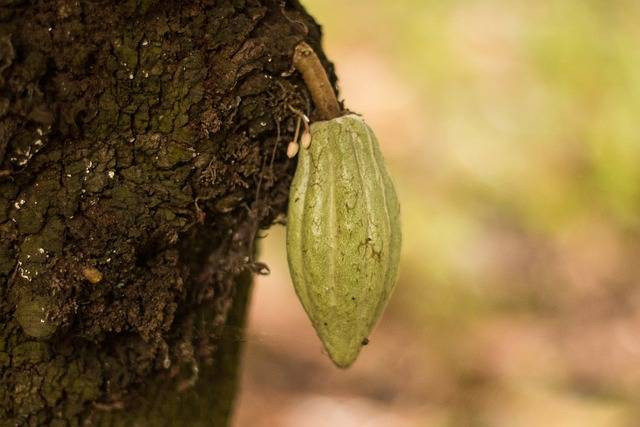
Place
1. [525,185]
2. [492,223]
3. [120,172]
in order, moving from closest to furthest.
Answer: [120,172] < [525,185] < [492,223]

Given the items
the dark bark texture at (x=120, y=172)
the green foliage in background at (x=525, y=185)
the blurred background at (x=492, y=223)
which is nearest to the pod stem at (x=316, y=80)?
the dark bark texture at (x=120, y=172)

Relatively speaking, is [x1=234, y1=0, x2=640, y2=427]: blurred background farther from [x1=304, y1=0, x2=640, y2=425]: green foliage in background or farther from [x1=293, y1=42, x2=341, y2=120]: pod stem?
[x1=293, y1=42, x2=341, y2=120]: pod stem

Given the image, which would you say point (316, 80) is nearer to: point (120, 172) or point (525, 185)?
point (120, 172)

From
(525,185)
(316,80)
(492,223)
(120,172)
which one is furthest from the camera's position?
(492,223)

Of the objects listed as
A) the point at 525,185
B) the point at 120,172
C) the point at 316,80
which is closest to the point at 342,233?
the point at 316,80

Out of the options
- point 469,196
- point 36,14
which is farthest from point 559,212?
point 36,14

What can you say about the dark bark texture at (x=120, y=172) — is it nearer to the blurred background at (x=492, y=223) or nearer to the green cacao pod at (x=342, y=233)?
the green cacao pod at (x=342, y=233)

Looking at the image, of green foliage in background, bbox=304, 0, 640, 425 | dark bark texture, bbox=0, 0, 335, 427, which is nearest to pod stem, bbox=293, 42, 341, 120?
dark bark texture, bbox=0, 0, 335, 427
